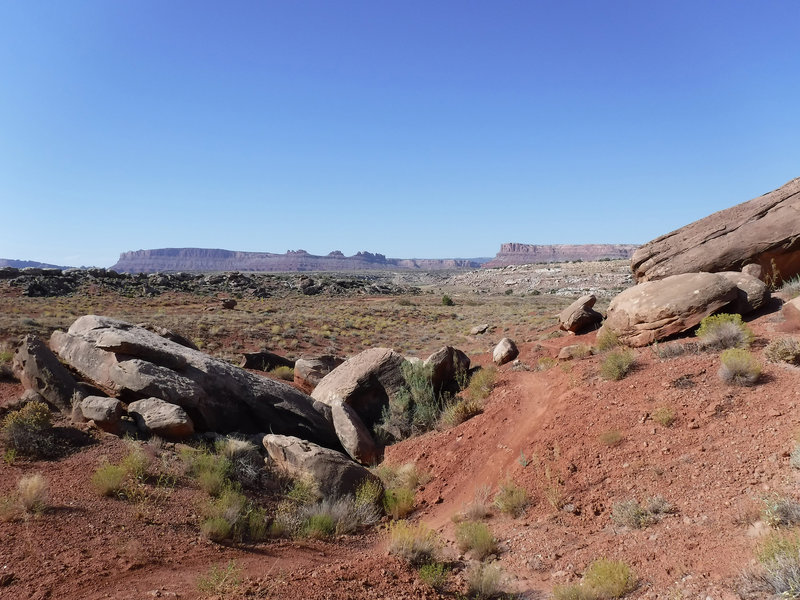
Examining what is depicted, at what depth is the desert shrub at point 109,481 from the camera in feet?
21.1

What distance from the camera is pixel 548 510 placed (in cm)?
684

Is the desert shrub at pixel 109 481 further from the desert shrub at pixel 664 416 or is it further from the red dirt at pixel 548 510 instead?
the desert shrub at pixel 664 416

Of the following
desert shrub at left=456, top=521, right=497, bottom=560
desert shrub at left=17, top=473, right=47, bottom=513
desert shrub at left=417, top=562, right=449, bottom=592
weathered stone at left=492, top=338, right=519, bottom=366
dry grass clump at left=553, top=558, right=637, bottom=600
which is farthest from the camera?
weathered stone at left=492, top=338, right=519, bottom=366

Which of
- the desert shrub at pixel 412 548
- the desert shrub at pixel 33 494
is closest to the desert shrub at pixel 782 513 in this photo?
the desert shrub at pixel 412 548

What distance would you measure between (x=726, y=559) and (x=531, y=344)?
10501 mm

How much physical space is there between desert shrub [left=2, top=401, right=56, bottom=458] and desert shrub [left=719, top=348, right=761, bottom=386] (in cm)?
1075

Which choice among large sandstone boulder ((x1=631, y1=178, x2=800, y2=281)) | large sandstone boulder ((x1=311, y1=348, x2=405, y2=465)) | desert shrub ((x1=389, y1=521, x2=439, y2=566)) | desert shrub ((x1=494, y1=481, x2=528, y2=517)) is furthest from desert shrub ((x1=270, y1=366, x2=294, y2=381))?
large sandstone boulder ((x1=631, y1=178, x2=800, y2=281))

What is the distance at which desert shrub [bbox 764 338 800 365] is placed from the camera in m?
7.85

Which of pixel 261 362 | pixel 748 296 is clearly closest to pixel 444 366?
pixel 261 362

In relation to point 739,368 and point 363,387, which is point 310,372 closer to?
point 363,387

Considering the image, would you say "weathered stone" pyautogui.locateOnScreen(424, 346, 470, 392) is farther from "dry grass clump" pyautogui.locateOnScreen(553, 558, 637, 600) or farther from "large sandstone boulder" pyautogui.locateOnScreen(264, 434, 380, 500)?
"dry grass clump" pyautogui.locateOnScreen(553, 558, 637, 600)

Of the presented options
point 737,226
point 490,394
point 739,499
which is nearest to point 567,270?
point 737,226

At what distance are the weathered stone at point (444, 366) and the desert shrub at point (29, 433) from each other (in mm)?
7770

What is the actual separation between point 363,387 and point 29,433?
21.9 ft
